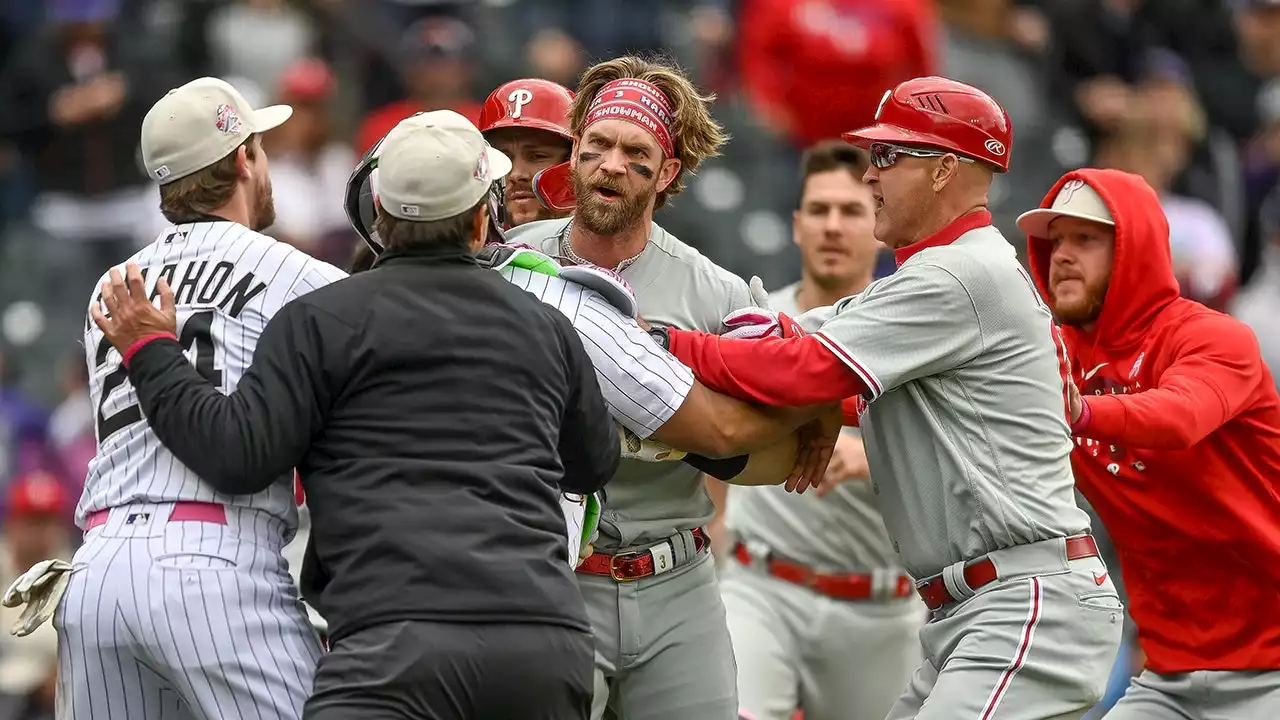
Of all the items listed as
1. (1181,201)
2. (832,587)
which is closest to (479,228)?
(832,587)

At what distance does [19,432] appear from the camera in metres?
11.8

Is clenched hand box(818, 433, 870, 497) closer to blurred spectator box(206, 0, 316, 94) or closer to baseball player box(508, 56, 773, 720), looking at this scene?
baseball player box(508, 56, 773, 720)

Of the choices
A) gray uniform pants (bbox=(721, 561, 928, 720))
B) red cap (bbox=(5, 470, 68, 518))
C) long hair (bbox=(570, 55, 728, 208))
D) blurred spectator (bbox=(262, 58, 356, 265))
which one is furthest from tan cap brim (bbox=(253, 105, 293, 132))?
blurred spectator (bbox=(262, 58, 356, 265))

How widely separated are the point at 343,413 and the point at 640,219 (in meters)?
1.70

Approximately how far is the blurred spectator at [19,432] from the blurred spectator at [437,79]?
9.12 feet

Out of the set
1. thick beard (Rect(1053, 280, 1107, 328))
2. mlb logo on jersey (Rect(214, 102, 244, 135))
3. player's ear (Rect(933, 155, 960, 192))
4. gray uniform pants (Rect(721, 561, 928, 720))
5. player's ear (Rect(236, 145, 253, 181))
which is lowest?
gray uniform pants (Rect(721, 561, 928, 720))

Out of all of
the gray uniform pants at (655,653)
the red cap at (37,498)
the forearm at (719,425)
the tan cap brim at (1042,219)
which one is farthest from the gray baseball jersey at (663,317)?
the red cap at (37,498)

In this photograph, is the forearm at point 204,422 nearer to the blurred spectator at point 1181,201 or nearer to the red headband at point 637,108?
the red headband at point 637,108

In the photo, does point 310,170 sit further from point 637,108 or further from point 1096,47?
point 637,108

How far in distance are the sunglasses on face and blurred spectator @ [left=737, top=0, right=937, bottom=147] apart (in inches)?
259

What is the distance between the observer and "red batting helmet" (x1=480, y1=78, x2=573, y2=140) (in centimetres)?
630

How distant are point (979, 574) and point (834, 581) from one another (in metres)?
2.26

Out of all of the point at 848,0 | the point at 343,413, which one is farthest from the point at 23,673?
the point at 848,0

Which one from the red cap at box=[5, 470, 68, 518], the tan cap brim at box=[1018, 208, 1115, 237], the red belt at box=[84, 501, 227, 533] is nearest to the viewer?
the red belt at box=[84, 501, 227, 533]
